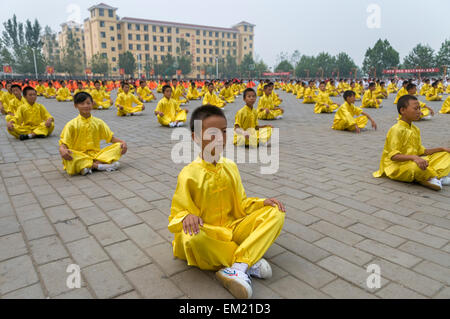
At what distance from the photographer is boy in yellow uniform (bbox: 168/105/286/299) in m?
2.07

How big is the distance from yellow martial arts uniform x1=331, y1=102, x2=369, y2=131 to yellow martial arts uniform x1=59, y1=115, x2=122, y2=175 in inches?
219

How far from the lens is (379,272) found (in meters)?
2.26

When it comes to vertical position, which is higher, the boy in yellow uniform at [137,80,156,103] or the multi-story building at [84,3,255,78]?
the multi-story building at [84,3,255,78]

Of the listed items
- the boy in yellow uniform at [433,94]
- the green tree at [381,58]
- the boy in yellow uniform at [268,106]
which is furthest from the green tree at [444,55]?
the boy in yellow uniform at [268,106]

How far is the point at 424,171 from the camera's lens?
13.0 ft

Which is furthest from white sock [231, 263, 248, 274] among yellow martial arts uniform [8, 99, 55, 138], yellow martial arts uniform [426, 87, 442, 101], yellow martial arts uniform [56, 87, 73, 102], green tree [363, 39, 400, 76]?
green tree [363, 39, 400, 76]

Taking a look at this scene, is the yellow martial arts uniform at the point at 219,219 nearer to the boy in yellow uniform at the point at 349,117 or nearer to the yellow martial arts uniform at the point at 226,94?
the boy in yellow uniform at the point at 349,117

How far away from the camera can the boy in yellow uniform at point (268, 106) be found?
9.04 m

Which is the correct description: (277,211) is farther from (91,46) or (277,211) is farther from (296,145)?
(91,46)

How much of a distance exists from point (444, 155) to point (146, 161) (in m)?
4.22

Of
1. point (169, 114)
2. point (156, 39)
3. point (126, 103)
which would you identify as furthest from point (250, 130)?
point (156, 39)

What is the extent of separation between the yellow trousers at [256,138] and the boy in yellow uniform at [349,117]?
101 inches

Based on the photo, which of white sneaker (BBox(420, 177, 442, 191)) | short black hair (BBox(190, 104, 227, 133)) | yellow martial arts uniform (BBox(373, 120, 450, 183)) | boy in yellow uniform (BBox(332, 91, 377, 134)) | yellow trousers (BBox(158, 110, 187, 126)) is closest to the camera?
short black hair (BBox(190, 104, 227, 133))

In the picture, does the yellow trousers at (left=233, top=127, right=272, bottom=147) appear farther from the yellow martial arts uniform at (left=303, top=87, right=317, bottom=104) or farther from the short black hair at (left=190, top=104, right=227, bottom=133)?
the yellow martial arts uniform at (left=303, top=87, right=317, bottom=104)
